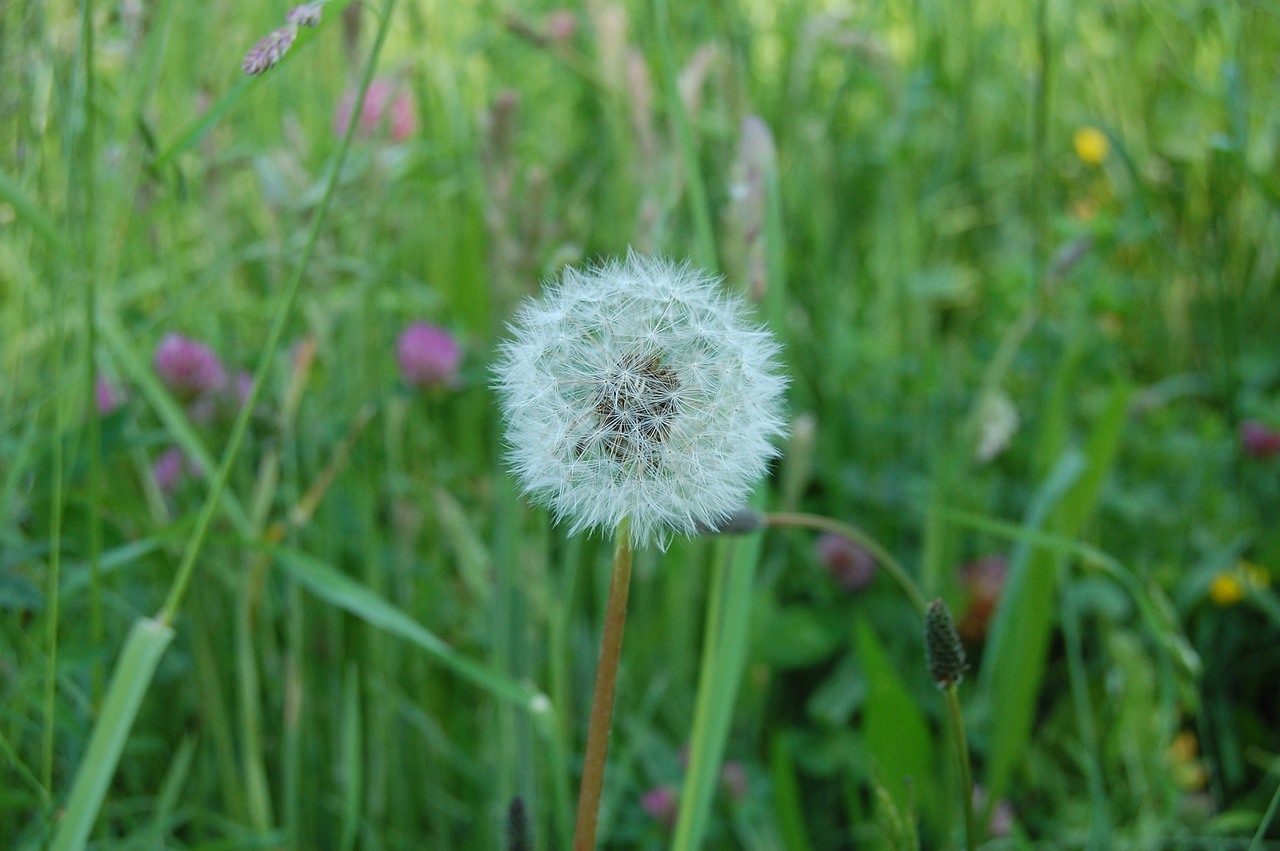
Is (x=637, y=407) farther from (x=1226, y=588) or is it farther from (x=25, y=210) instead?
(x=1226, y=588)

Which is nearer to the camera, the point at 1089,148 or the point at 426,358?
the point at 426,358

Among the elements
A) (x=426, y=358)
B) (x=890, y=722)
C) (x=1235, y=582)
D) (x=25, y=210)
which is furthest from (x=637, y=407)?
(x=1235, y=582)

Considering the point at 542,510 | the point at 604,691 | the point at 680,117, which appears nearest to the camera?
the point at 604,691

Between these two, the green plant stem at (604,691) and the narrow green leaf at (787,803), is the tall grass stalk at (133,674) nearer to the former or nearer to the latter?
the green plant stem at (604,691)

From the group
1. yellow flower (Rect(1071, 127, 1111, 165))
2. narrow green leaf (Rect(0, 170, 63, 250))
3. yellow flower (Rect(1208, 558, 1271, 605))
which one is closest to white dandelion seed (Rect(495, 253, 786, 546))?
narrow green leaf (Rect(0, 170, 63, 250))

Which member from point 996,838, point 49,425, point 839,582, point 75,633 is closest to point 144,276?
point 49,425
